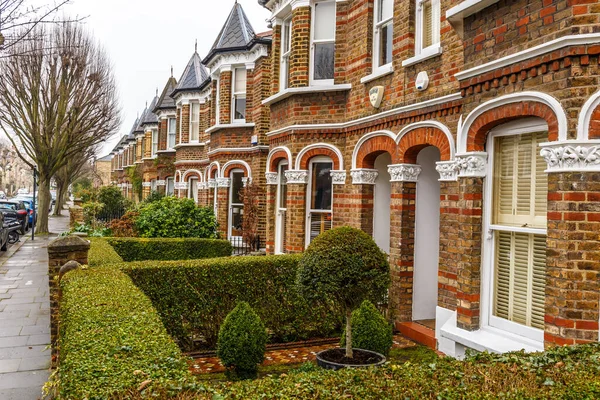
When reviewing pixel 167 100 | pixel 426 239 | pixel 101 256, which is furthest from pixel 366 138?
pixel 167 100

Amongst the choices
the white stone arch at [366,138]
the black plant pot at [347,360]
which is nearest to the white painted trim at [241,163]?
the white stone arch at [366,138]

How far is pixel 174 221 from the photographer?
14.7 m

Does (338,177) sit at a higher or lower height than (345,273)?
higher

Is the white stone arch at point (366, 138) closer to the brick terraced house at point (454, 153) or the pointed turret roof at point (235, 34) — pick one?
the brick terraced house at point (454, 153)

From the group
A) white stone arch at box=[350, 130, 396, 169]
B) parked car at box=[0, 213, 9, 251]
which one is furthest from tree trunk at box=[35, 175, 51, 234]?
white stone arch at box=[350, 130, 396, 169]

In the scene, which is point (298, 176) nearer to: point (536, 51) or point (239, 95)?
point (536, 51)

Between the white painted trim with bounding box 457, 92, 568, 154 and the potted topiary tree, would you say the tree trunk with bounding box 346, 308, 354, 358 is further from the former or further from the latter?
the white painted trim with bounding box 457, 92, 568, 154

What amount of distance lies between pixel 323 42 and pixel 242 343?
22.7ft

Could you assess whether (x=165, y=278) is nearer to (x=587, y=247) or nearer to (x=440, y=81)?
(x=440, y=81)

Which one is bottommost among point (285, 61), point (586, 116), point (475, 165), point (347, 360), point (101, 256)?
point (347, 360)

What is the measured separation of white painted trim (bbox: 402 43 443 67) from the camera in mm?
7906

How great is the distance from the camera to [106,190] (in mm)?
26531

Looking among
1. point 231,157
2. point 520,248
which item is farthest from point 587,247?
point 231,157

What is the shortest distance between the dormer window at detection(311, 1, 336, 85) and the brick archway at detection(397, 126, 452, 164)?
298 cm
